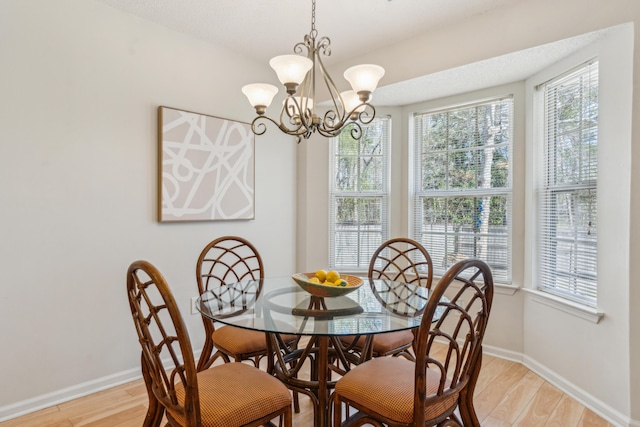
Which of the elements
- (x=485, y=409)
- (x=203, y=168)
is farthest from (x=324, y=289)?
(x=203, y=168)

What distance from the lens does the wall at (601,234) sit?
1984mm

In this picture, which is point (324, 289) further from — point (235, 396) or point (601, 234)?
point (601, 234)

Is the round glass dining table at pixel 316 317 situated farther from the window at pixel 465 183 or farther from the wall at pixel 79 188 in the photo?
the window at pixel 465 183

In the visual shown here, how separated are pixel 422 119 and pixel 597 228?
5.69 ft

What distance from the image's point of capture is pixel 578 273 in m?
2.47

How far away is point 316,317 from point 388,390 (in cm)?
41

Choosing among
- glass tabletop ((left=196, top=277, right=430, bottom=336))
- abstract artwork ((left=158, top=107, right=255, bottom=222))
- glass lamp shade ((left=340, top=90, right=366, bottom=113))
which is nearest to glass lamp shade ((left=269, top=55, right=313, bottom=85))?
glass lamp shade ((left=340, top=90, right=366, bottom=113))

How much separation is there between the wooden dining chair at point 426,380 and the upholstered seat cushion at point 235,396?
0.91ft

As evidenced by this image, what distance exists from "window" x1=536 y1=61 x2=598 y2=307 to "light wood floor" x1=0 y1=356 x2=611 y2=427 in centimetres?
65

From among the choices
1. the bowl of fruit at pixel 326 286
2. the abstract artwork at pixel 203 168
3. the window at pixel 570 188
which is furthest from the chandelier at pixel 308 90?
the window at pixel 570 188

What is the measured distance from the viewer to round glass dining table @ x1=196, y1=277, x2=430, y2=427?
151 cm

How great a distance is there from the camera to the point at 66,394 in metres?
2.26

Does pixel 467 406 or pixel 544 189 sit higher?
pixel 544 189

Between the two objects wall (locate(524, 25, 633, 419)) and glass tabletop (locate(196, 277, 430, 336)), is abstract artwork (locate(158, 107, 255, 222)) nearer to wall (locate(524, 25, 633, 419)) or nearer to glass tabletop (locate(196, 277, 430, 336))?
glass tabletop (locate(196, 277, 430, 336))
